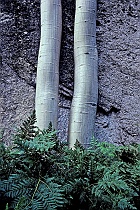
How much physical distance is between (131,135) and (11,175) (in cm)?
69

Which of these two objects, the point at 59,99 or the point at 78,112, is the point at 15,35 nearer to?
the point at 59,99

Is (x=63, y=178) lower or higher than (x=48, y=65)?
lower

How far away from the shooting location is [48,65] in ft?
4.37

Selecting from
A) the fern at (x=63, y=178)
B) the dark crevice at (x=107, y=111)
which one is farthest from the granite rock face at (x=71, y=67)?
the fern at (x=63, y=178)

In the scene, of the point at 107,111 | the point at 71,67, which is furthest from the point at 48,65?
the point at 107,111

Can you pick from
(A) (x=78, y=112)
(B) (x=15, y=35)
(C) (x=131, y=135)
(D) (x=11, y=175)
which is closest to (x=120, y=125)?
(C) (x=131, y=135)

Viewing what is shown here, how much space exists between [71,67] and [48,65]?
0.42 feet

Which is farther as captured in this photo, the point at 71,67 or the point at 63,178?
the point at 71,67

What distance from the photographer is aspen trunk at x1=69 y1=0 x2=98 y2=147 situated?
1299 millimetres

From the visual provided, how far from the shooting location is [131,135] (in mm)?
1418

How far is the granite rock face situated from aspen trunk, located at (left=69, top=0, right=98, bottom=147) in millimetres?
60

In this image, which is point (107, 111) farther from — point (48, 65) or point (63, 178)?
point (63, 178)

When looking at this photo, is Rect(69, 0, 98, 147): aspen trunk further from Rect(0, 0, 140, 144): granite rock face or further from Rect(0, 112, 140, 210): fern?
Rect(0, 112, 140, 210): fern

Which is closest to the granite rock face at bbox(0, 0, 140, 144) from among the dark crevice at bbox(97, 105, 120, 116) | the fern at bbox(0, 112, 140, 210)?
the dark crevice at bbox(97, 105, 120, 116)
